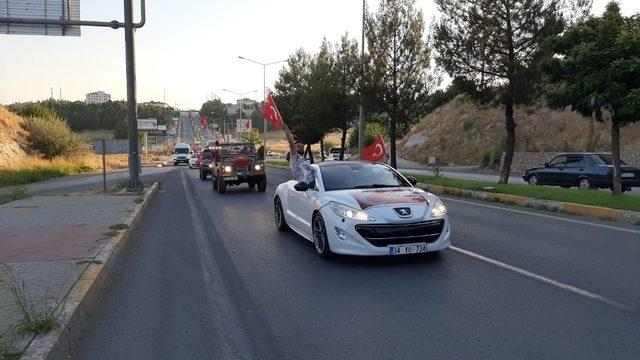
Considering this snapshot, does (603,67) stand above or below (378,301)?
above

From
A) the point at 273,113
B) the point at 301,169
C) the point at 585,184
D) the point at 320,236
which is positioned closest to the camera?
the point at 320,236

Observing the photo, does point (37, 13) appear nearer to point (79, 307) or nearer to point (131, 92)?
point (131, 92)

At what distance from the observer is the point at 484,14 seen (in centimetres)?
1802

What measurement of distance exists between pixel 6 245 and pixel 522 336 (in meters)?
7.70

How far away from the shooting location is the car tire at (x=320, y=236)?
8.02 meters

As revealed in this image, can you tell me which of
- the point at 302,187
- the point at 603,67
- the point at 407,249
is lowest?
the point at 407,249

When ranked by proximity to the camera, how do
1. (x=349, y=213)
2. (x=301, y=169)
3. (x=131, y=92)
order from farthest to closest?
(x=131, y=92) < (x=301, y=169) < (x=349, y=213)

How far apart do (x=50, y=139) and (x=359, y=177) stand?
42.5 meters

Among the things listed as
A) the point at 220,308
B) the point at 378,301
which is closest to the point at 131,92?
the point at 220,308

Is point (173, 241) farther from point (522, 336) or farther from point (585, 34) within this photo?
point (585, 34)

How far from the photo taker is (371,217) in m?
7.45

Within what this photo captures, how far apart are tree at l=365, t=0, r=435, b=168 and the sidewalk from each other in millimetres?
12494

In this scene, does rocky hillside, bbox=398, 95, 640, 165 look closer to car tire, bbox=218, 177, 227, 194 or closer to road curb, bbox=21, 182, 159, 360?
car tire, bbox=218, 177, 227, 194

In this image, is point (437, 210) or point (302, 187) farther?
point (302, 187)
